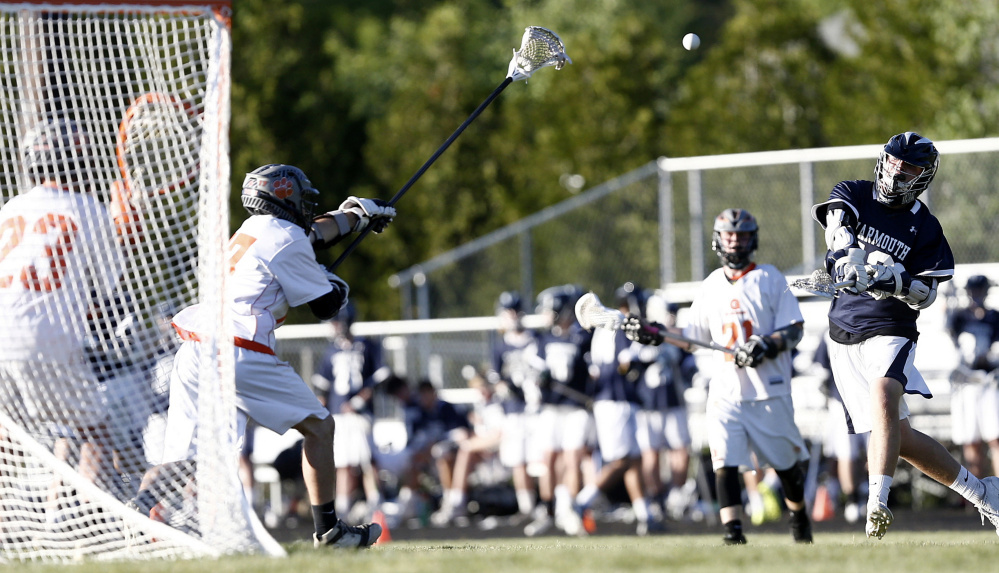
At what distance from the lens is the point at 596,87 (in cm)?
2448

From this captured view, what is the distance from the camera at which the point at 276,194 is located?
5984 millimetres

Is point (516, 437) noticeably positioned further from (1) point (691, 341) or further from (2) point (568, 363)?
(1) point (691, 341)

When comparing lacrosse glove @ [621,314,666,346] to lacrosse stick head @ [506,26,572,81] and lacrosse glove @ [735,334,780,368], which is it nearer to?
lacrosse glove @ [735,334,780,368]

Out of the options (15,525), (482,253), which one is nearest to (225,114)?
(15,525)

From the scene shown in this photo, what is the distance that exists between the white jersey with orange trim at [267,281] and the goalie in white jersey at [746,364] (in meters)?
2.24

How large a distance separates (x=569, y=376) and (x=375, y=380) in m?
1.86

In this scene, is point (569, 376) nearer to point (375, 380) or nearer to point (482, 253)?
point (375, 380)

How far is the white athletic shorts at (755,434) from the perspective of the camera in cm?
718

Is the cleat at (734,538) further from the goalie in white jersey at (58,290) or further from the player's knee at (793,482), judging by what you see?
the goalie in white jersey at (58,290)

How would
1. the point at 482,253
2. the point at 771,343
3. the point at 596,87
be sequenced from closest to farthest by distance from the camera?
the point at 771,343
the point at 482,253
the point at 596,87

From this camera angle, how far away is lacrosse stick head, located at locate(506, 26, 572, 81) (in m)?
6.93

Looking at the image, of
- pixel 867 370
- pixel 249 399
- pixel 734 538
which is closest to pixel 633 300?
pixel 734 538

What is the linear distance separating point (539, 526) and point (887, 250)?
18.3 feet

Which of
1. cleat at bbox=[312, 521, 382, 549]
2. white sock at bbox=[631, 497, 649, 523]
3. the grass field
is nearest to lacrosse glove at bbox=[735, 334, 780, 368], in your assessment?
the grass field
